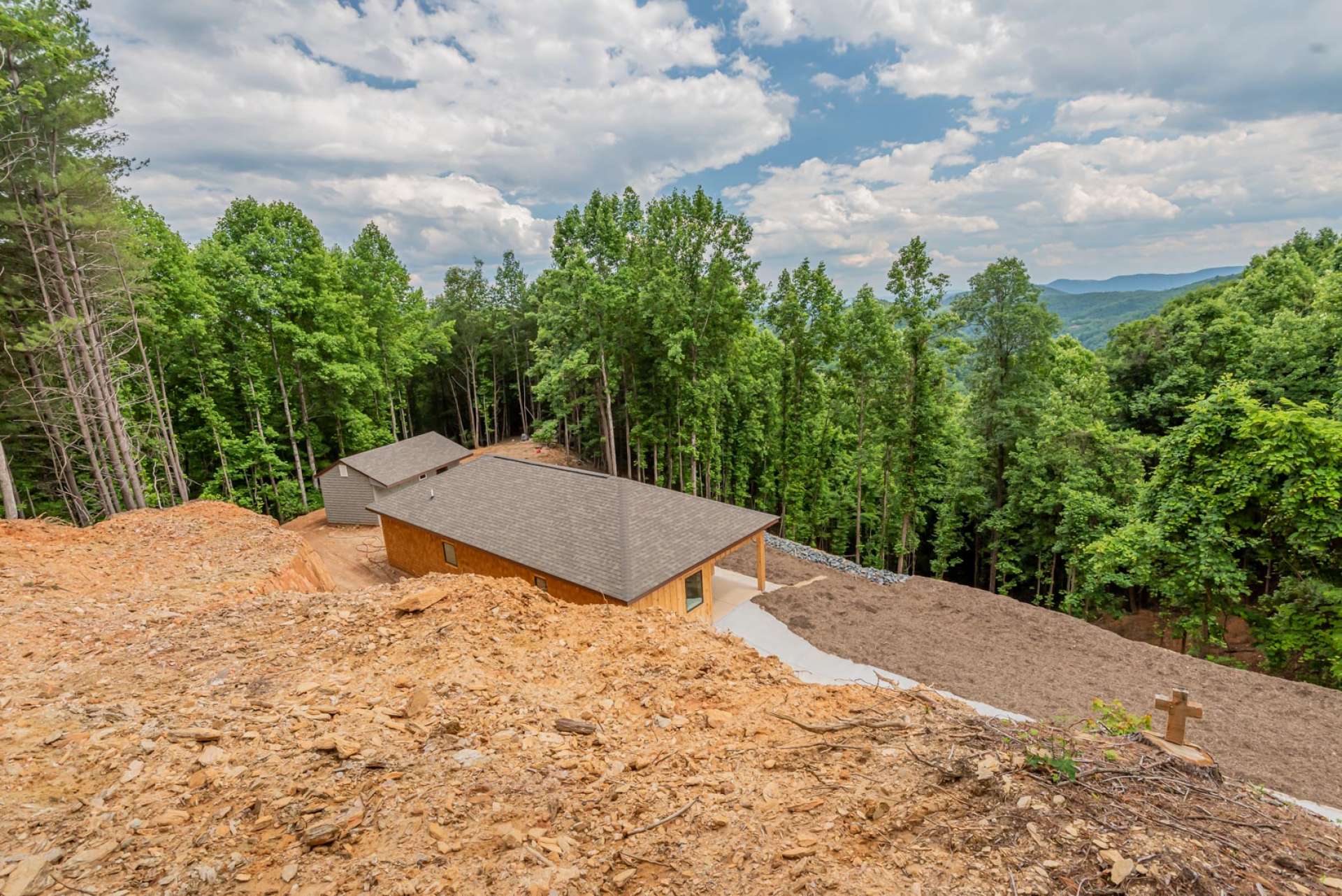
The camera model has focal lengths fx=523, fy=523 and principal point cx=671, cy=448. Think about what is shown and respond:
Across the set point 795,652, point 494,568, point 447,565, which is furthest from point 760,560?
point 447,565

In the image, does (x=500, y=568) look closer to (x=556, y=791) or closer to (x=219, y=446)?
Answer: (x=556, y=791)

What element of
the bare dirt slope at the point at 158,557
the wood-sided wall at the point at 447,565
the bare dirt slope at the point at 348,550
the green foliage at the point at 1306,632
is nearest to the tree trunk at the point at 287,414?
the bare dirt slope at the point at 348,550

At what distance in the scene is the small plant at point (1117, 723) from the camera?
14.0ft

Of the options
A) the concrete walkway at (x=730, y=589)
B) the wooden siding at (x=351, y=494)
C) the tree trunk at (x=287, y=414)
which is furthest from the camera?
the tree trunk at (x=287, y=414)

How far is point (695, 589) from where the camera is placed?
13031mm

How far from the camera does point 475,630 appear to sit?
625 cm

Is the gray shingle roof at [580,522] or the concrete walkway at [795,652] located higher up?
the gray shingle roof at [580,522]

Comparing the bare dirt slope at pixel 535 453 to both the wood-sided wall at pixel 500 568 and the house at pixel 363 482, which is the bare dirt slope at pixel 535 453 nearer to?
the house at pixel 363 482

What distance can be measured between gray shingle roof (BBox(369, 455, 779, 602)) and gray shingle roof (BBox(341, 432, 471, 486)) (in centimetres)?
517

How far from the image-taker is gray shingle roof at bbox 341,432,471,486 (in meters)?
21.8

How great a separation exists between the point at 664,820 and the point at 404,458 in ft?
76.5

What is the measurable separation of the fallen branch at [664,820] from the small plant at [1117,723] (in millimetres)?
3241

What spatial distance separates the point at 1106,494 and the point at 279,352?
33367mm

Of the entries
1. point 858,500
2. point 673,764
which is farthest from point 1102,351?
point 673,764
